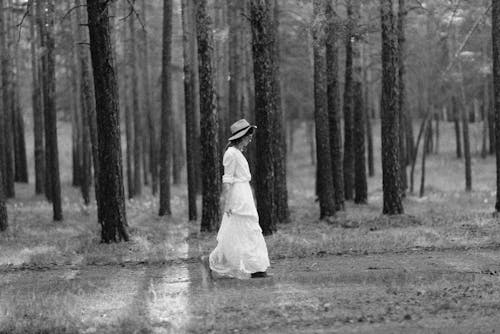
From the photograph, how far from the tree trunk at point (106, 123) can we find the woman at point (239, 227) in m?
5.09

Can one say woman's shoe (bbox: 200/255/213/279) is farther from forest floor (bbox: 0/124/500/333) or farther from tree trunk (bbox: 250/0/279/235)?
tree trunk (bbox: 250/0/279/235)

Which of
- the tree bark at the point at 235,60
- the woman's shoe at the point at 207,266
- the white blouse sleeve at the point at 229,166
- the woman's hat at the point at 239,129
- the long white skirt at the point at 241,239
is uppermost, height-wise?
the tree bark at the point at 235,60

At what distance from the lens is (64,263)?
12.9 meters

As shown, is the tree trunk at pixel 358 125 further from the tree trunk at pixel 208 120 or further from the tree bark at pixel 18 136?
the tree bark at pixel 18 136

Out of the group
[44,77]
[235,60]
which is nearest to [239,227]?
[235,60]

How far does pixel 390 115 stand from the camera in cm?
1828

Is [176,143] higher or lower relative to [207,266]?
higher

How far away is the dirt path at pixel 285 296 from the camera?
7.63 metres

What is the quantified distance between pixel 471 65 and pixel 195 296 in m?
29.5

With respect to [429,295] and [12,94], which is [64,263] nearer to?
[429,295]

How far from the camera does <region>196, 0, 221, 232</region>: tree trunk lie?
15.6m

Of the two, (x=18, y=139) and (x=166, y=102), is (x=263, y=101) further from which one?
(x=18, y=139)

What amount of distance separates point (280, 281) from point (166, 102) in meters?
13.2

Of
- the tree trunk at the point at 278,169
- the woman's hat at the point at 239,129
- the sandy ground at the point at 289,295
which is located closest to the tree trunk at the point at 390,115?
the tree trunk at the point at 278,169
